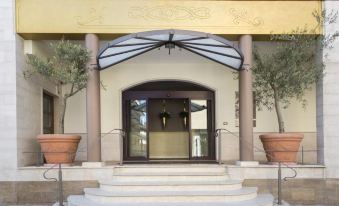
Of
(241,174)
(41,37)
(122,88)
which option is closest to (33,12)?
(41,37)

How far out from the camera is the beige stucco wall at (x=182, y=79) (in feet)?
41.8

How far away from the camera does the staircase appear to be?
26.7 feet

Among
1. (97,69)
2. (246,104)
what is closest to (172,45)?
(97,69)

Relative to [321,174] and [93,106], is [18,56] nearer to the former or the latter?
[93,106]

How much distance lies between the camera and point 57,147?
9.34m

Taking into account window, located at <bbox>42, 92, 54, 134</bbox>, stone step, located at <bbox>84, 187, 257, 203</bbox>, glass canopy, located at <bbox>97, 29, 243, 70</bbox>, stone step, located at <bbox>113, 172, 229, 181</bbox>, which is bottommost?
stone step, located at <bbox>84, 187, 257, 203</bbox>

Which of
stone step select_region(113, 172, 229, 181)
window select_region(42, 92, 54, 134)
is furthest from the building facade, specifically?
window select_region(42, 92, 54, 134)

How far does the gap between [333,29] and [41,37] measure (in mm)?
6477

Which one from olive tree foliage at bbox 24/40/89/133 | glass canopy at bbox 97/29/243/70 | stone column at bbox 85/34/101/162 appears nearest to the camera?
glass canopy at bbox 97/29/243/70

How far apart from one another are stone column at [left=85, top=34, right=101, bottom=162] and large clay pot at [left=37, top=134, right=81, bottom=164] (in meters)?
0.41

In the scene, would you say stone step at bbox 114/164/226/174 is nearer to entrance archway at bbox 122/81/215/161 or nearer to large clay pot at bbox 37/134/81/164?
large clay pot at bbox 37/134/81/164

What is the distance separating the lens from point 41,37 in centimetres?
988

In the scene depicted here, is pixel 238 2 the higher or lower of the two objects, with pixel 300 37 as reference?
higher

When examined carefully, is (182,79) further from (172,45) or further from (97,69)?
(97,69)
